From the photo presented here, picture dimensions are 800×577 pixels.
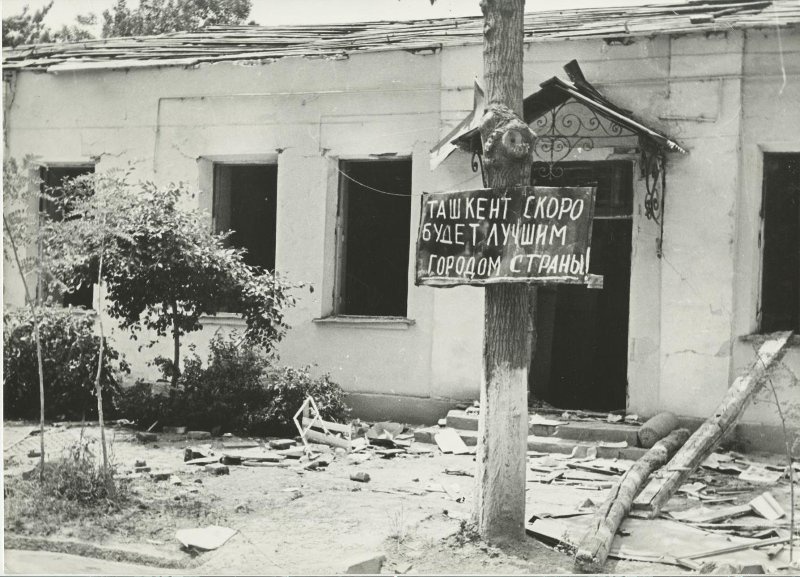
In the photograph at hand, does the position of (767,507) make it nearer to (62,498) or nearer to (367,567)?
(367,567)

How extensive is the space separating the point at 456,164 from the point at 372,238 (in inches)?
65.6

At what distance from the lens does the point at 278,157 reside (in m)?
12.1

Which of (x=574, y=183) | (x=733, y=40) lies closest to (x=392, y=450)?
(x=574, y=183)

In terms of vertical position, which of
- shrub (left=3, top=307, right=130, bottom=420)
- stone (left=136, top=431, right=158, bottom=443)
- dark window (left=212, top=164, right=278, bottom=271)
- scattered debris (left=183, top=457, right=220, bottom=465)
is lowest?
scattered debris (left=183, top=457, right=220, bottom=465)

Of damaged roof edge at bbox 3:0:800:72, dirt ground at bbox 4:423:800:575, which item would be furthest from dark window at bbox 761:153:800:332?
dirt ground at bbox 4:423:800:575

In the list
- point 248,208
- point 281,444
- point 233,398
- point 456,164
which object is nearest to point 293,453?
point 281,444

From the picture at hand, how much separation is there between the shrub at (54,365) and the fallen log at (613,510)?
6.25m

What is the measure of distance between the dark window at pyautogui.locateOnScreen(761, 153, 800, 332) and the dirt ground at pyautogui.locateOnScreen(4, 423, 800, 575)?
12.6 ft

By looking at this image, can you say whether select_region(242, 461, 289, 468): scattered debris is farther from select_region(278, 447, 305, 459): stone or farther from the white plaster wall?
the white plaster wall

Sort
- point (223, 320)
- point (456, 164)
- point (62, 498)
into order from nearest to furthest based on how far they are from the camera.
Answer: point (62, 498) → point (456, 164) → point (223, 320)

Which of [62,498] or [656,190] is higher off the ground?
[656,190]

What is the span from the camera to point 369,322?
457 inches

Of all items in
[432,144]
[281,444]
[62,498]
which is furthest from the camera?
[432,144]

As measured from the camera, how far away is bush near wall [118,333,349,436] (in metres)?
10.5
